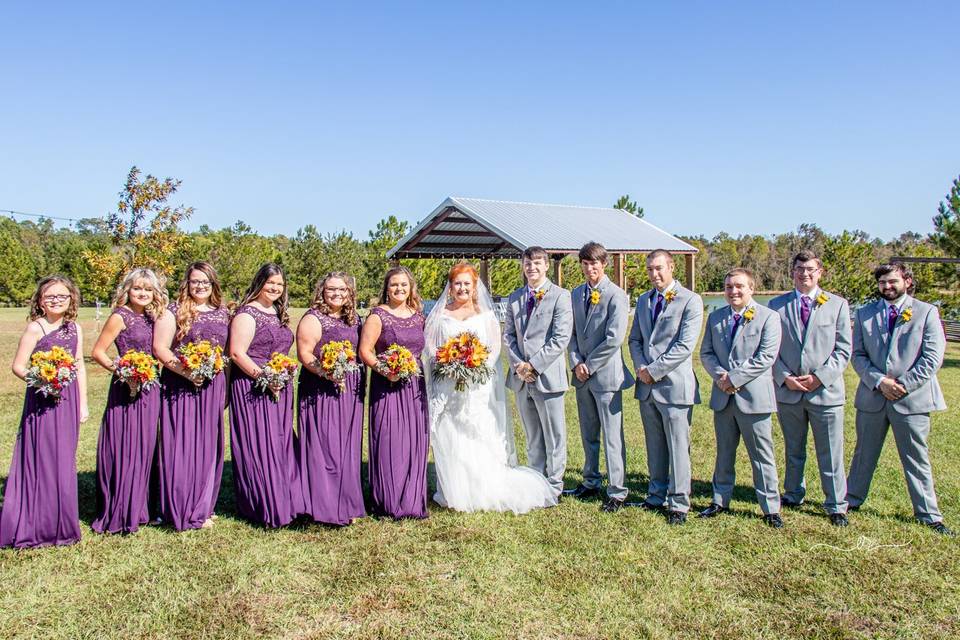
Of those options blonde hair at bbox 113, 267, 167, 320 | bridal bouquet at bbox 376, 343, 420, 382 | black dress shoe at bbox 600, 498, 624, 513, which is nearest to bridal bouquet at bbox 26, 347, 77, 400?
blonde hair at bbox 113, 267, 167, 320

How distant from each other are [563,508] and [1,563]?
4430mm

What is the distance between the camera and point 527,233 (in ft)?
76.9

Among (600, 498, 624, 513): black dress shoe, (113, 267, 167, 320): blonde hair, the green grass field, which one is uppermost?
(113, 267, 167, 320): blonde hair

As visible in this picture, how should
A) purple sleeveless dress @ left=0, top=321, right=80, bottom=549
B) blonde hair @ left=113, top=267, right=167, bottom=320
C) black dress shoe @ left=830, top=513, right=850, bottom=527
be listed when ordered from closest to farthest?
purple sleeveless dress @ left=0, top=321, right=80, bottom=549 < blonde hair @ left=113, top=267, right=167, bottom=320 < black dress shoe @ left=830, top=513, right=850, bottom=527

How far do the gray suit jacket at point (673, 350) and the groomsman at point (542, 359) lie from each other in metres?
0.75

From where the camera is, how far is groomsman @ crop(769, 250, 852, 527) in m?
5.79

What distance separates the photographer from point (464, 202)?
2444 centimetres

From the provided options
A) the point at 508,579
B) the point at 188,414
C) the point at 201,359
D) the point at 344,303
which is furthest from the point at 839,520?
the point at 188,414

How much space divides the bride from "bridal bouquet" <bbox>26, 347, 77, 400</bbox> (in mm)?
2905

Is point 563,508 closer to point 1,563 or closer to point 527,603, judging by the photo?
point 527,603

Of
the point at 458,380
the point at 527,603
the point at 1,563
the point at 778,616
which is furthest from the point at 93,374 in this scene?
the point at 778,616

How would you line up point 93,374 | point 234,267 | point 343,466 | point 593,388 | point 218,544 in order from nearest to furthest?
point 218,544
point 343,466
point 593,388
point 93,374
point 234,267

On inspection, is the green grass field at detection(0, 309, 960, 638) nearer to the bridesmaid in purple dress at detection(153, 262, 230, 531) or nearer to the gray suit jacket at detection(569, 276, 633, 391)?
the bridesmaid in purple dress at detection(153, 262, 230, 531)

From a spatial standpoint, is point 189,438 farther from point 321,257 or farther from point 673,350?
point 321,257
